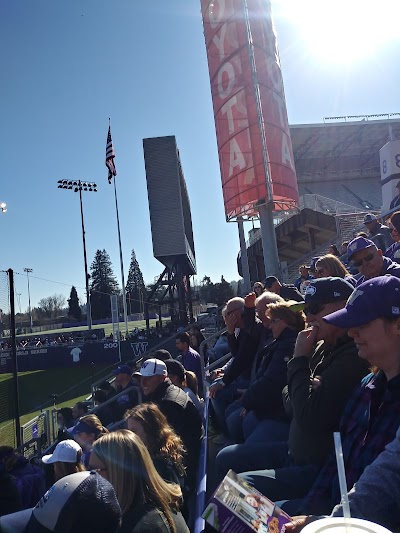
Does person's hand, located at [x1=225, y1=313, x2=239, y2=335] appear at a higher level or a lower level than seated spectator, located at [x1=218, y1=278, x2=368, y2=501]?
higher

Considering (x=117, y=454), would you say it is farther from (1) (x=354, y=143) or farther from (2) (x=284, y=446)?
(1) (x=354, y=143)

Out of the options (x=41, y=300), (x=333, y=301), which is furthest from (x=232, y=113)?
(x=41, y=300)

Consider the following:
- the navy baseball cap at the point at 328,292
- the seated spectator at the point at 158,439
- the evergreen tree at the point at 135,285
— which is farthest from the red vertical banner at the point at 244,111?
the evergreen tree at the point at 135,285

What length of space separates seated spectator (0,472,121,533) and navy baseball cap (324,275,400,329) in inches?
44.6

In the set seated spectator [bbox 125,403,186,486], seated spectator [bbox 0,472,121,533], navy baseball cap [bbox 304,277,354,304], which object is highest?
navy baseball cap [bbox 304,277,354,304]

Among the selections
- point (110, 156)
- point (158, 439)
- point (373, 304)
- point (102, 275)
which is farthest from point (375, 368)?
point (102, 275)

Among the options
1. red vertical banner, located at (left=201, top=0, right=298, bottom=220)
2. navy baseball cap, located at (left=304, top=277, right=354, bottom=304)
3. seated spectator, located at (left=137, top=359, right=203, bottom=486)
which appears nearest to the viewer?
navy baseball cap, located at (left=304, top=277, right=354, bottom=304)

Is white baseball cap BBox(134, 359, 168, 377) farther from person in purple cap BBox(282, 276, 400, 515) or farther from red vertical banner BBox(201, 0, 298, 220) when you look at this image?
red vertical banner BBox(201, 0, 298, 220)

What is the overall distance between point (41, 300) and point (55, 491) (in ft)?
345

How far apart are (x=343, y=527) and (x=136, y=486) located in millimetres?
1368

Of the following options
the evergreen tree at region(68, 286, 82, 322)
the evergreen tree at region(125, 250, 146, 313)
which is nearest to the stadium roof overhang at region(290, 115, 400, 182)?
the evergreen tree at region(125, 250, 146, 313)

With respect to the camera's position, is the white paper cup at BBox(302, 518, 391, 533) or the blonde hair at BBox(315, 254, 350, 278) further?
the blonde hair at BBox(315, 254, 350, 278)

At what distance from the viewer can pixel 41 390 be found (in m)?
20.3

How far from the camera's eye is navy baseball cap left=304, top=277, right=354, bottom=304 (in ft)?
8.25
